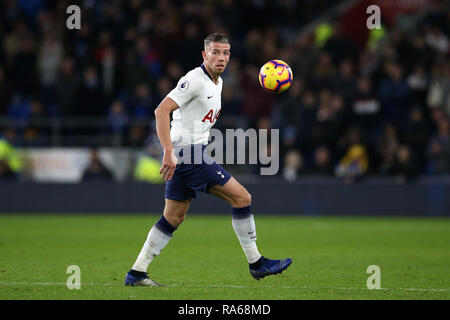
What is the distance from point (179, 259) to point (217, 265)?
0.82 meters

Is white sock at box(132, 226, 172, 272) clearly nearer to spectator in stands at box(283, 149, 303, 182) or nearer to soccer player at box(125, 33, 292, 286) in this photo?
soccer player at box(125, 33, 292, 286)

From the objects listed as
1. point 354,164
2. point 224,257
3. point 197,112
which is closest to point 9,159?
point 354,164

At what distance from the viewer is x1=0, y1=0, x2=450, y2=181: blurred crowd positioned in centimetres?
1716

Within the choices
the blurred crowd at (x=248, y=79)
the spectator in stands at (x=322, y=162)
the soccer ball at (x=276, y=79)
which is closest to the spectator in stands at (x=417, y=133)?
the blurred crowd at (x=248, y=79)

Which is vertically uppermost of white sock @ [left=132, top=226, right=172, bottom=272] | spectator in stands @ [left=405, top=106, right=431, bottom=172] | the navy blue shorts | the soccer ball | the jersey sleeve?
the soccer ball

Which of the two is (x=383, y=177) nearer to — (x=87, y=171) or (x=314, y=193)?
(x=314, y=193)

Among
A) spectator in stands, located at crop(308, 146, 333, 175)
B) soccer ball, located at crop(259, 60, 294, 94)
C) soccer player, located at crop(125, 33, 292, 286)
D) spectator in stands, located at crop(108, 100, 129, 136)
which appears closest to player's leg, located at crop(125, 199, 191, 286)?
soccer player, located at crop(125, 33, 292, 286)

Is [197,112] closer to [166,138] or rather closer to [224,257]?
[166,138]

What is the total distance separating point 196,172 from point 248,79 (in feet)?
36.8

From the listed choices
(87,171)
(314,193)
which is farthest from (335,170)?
(87,171)

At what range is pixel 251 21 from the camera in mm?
20922

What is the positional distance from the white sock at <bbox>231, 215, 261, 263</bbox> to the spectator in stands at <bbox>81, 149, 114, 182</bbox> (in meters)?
10.2

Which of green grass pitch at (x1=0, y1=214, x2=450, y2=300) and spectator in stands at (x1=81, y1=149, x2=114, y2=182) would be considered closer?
green grass pitch at (x1=0, y1=214, x2=450, y2=300)
